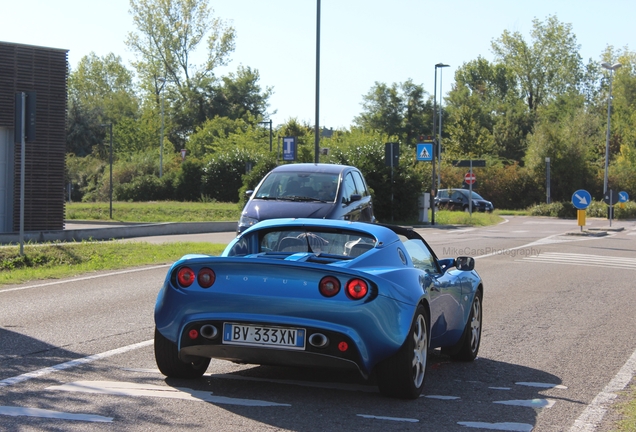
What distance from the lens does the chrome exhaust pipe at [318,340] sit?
5703 mm

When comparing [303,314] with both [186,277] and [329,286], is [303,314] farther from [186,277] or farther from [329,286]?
[186,277]

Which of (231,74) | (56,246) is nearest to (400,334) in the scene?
(56,246)

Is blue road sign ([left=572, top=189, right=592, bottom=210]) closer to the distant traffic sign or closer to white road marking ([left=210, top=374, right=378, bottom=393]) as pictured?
the distant traffic sign

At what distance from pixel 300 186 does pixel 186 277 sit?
395 inches

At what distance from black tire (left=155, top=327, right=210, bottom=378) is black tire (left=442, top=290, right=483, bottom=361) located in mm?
Result: 2284

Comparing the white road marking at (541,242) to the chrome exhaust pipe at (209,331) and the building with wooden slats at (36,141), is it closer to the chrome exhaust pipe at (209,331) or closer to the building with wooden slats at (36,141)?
the building with wooden slats at (36,141)

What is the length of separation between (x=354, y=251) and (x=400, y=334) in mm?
914

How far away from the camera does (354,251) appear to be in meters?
6.59

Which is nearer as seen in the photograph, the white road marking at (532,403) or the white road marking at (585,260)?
the white road marking at (532,403)

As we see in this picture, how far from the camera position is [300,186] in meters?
16.1

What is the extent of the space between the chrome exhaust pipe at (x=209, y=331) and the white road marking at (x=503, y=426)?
1.64m

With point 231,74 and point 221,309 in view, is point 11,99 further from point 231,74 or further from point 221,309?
point 231,74

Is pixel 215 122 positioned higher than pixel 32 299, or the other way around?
pixel 215 122

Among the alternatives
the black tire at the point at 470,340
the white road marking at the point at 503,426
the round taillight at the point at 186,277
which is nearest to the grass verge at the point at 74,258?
the black tire at the point at 470,340
